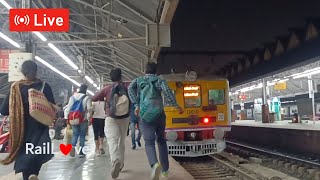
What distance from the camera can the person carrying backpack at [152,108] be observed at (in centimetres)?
541

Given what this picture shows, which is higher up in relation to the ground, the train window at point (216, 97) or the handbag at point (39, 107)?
the train window at point (216, 97)

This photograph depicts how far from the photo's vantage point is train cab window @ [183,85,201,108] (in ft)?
35.7

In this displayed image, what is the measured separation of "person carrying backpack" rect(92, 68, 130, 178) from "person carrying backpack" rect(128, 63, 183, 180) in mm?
335

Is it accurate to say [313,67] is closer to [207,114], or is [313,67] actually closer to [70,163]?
[207,114]

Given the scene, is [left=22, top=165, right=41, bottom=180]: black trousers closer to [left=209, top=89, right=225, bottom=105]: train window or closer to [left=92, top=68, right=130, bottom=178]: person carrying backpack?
[left=92, top=68, right=130, bottom=178]: person carrying backpack

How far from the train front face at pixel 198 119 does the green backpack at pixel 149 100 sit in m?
4.71

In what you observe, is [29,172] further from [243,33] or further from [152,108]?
[243,33]

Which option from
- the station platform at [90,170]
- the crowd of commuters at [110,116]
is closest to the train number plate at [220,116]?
the station platform at [90,170]

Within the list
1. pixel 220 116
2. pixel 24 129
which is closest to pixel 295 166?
pixel 220 116

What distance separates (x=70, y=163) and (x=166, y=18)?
4598 millimetres

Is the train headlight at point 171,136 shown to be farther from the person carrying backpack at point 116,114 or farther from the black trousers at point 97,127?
the person carrying backpack at point 116,114

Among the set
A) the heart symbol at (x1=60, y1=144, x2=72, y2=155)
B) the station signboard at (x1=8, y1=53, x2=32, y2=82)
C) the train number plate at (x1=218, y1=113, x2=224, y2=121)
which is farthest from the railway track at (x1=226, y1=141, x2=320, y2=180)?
the station signboard at (x1=8, y1=53, x2=32, y2=82)

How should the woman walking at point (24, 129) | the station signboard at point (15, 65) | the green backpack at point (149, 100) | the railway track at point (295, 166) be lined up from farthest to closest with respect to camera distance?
the station signboard at point (15, 65)
the railway track at point (295, 166)
the green backpack at point (149, 100)
the woman walking at point (24, 129)

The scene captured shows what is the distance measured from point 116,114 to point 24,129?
196cm
